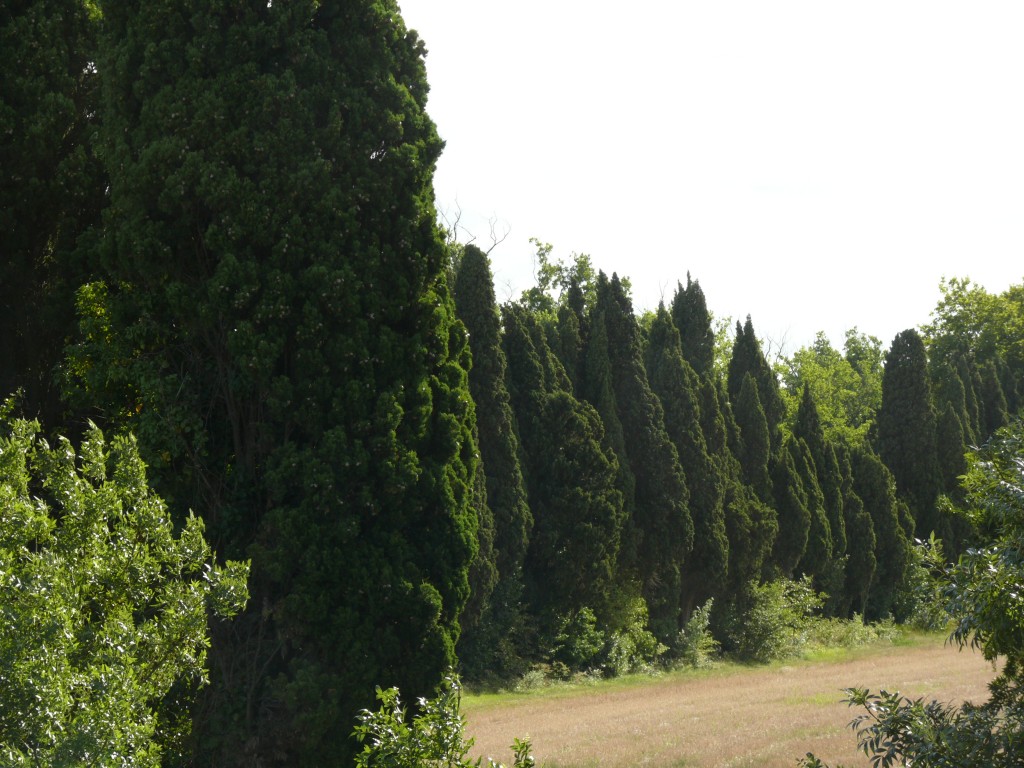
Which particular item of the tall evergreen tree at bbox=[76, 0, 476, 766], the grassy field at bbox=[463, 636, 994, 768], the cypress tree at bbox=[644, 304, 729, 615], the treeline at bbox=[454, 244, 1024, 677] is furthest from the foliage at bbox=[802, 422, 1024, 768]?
the cypress tree at bbox=[644, 304, 729, 615]

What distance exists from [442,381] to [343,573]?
2.55 m

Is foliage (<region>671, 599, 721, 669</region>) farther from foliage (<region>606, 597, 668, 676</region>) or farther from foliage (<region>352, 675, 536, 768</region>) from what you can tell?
foliage (<region>352, 675, 536, 768</region>)

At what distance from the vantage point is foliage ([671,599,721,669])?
93.4ft

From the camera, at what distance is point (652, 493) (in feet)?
94.8

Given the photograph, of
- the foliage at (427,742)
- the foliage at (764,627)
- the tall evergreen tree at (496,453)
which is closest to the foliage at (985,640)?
the foliage at (427,742)

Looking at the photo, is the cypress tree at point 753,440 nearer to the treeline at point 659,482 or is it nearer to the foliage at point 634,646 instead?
the treeline at point 659,482

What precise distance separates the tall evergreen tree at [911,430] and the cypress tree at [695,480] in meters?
16.5

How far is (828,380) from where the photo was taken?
65.2 metres

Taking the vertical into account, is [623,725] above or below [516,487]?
below

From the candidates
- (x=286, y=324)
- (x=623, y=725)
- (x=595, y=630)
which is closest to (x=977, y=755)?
(x=286, y=324)

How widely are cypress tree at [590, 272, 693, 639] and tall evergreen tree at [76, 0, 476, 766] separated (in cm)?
1776

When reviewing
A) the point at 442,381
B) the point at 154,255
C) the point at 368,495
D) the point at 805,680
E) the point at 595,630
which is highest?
the point at 154,255

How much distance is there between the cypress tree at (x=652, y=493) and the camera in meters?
28.6

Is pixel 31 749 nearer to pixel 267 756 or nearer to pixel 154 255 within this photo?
pixel 267 756
